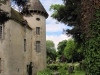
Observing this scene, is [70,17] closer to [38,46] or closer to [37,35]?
[37,35]

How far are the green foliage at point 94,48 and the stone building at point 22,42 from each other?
11.7 m

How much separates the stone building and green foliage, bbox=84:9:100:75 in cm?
1173

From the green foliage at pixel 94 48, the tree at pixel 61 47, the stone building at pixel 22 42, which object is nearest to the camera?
the green foliage at pixel 94 48

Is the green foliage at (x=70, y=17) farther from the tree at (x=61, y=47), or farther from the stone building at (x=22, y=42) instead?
the tree at (x=61, y=47)

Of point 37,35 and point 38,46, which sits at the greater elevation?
point 37,35

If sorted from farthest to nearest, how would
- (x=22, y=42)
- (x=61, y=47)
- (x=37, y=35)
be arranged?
(x=61, y=47), (x=37, y=35), (x=22, y=42)

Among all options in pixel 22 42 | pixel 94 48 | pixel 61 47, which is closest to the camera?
pixel 94 48

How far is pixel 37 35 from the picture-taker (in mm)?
36688

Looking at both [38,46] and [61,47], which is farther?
[61,47]

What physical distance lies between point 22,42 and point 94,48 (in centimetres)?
2131

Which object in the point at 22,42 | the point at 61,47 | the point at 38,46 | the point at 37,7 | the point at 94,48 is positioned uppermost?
the point at 37,7

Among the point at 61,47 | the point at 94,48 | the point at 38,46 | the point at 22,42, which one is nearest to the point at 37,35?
the point at 38,46

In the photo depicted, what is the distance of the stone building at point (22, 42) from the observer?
25.8m

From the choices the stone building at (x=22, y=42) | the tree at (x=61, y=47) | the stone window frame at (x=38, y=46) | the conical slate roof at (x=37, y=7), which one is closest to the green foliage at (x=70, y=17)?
the stone building at (x=22, y=42)
